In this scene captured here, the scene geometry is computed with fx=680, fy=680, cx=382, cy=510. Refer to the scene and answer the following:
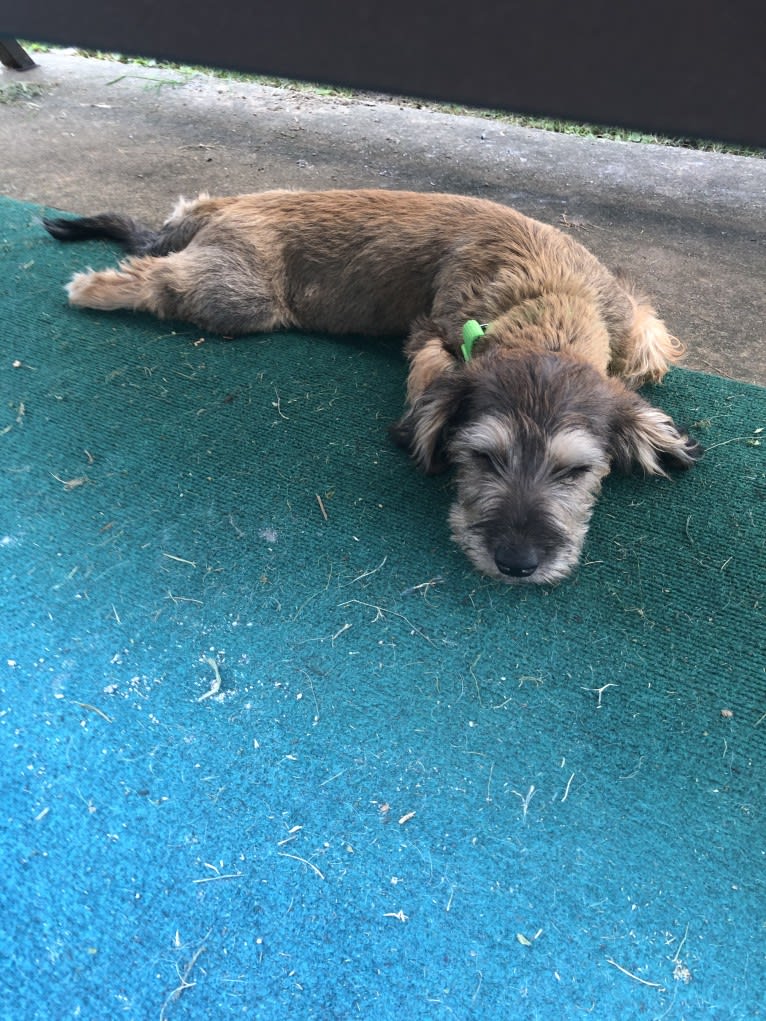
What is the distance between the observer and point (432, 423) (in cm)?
328

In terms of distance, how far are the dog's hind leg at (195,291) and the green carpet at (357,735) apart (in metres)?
0.85

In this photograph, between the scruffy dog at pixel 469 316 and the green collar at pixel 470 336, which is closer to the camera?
the scruffy dog at pixel 469 316

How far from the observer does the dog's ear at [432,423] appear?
316cm

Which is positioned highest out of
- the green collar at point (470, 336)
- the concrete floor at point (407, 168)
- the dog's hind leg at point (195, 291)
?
the concrete floor at point (407, 168)

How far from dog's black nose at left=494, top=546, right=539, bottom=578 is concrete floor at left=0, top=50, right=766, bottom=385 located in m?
2.23

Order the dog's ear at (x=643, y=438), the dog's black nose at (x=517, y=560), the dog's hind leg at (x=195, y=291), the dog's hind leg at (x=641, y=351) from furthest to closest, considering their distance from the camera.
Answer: the dog's hind leg at (x=195, y=291) → the dog's hind leg at (x=641, y=351) → the dog's ear at (x=643, y=438) → the dog's black nose at (x=517, y=560)

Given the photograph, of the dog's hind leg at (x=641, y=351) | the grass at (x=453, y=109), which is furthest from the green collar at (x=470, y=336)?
the grass at (x=453, y=109)

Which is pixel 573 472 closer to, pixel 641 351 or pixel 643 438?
pixel 643 438

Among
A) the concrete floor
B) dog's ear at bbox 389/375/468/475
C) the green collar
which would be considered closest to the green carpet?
dog's ear at bbox 389/375/468/475

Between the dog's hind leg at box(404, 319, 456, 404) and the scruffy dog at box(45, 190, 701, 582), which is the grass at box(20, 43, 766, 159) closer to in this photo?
the scruffy dog at box(45, 190, 701, 582)

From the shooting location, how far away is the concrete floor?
5051mm

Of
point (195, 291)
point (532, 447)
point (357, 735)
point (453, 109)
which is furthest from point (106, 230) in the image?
point (453, 109)

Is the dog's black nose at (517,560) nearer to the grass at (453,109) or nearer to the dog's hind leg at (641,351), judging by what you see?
the dog's hind leg at (641,351)

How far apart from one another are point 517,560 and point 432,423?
2.65 feet
